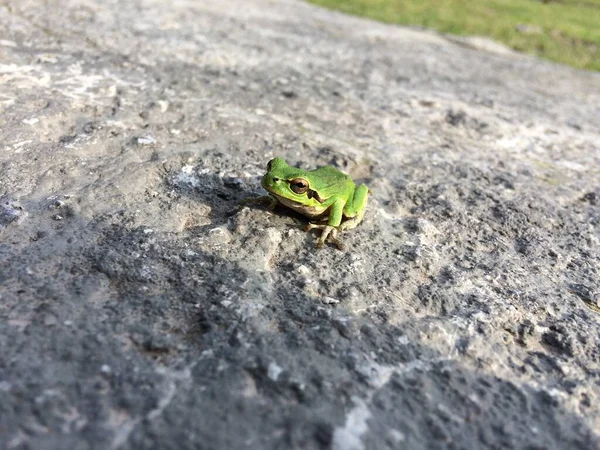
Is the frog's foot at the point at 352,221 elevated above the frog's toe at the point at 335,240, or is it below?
above

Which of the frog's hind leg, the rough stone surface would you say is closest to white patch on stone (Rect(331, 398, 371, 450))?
the rough stone surface

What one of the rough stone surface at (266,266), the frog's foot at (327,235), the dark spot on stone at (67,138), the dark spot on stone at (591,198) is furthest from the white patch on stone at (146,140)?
the dark spot on stone at (591,198)

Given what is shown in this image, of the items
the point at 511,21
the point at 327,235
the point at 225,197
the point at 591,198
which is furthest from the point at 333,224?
the point at 511,21

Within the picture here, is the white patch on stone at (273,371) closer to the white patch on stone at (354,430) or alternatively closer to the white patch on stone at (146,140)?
the white patch on stone at (354,430)

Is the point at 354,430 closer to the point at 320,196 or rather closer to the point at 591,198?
the point at 320,196

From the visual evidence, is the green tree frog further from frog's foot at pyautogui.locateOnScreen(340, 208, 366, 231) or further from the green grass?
the green grass

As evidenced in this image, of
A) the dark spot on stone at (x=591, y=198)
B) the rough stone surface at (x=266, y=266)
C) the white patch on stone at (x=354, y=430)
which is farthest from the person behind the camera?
the dark spot on stone at (x=591, y=198)
